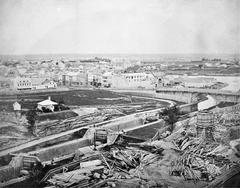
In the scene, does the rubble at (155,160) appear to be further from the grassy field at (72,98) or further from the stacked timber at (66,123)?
the grassy field at (72,98)

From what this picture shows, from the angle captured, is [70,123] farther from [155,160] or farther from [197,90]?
[197,90]

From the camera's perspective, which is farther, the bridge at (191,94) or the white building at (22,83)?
the bridge at (191,94)

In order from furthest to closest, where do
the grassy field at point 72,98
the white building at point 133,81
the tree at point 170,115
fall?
the tree at point 170,115 → the white building at point 133,81 → the grassy field at point 72,98

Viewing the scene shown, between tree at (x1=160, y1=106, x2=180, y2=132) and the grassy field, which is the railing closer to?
tree at (x1=160, y1=106, x2=180, y2=132)

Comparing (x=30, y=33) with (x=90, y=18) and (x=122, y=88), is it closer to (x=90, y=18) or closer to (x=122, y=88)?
(x=90, y=18)

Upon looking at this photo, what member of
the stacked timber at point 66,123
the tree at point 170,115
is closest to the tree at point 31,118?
the stacked timber at point 66,123

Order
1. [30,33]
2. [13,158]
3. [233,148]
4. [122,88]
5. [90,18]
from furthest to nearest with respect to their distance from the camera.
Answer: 1. [233,148]
2. [122,88]
3. [90,18]
4. [30,33]
5. [13,158]

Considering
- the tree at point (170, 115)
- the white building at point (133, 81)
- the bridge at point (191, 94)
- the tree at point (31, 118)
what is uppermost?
the white building at point (133, 81)

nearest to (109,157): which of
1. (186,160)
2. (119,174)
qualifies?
(119,174)

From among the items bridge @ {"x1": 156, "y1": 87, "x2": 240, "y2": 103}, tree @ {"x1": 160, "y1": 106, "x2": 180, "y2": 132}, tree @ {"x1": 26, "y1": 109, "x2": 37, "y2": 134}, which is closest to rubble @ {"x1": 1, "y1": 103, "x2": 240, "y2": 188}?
tree @ {"x1": 160, "y1": 106, "x2": 180, "y2": 132}
